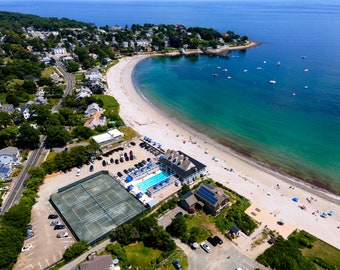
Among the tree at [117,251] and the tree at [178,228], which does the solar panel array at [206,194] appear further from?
the tree at [117,251]

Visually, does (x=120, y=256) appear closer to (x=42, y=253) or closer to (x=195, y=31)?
(x=42, y=253)

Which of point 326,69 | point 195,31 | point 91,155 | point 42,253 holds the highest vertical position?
point 195,31

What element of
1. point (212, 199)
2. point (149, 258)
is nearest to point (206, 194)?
point (212, 199)

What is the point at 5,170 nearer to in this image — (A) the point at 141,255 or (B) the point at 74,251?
(B) the point at 74,251

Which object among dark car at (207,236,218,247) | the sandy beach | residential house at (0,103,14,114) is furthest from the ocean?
residential house at (0,103,14,114)

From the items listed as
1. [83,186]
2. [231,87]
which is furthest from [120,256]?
[231,87]

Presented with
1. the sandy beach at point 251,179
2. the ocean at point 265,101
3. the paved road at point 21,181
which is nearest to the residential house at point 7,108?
the paved road at point 21,181

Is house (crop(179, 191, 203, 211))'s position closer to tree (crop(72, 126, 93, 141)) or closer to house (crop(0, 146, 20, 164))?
tree (crop(72, 126, 93, 141))
